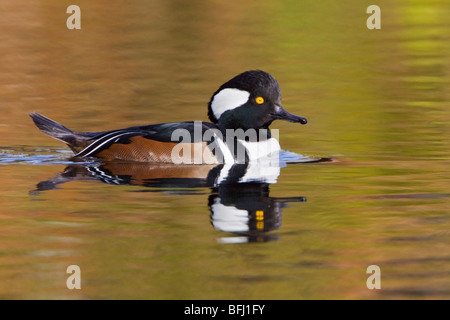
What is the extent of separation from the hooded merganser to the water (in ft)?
0.92

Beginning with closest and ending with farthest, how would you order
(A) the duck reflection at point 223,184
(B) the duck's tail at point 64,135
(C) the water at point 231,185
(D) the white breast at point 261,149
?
(C) the water at point 231,185 → (A) the duck reflection at point 223,184 → (D) the white breast at point 261,149 → (B) the duck's tail at point 64,135

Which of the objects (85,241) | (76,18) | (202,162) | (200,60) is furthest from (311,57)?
(85,241)

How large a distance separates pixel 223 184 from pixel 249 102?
1923mm

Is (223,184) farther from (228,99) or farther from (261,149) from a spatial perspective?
(228,99)

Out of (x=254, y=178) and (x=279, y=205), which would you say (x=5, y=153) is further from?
(x=279, y=205)

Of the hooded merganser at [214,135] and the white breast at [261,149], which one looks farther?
the white breast at [261,149]

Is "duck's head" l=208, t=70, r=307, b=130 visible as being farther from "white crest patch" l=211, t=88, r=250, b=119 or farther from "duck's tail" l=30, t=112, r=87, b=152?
"duck's tail" l=30, t=112, r=87, b=152

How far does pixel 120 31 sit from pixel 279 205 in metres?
15.7

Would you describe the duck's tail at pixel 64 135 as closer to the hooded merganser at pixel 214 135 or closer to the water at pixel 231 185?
the hooded merganser at pixel 214 135

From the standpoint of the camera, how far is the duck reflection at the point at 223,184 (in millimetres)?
7605

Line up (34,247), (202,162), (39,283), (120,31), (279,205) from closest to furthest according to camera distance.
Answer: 1. (39,283)
2. (34,247)
3. (279,205)
4. (202,162)
5. (120,31)

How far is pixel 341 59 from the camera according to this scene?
63.8 ft

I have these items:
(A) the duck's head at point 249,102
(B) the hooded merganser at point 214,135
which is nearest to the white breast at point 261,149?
(B) the hooded merganser at point 214,135
